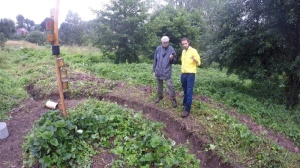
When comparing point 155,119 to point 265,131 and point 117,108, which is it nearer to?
point 117,108

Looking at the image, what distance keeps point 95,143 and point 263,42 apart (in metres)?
5.87

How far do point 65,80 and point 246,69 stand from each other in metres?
6.55

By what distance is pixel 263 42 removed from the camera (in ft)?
25.0

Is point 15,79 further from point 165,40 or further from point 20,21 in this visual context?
point 20,21

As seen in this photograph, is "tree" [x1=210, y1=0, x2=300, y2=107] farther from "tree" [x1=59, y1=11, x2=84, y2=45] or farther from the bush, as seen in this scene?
the bush

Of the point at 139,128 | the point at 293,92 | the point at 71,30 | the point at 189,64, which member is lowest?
the point at 139,128

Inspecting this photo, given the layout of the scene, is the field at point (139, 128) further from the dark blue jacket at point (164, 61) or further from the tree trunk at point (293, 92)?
the dark blue jacket at point (164, 61)

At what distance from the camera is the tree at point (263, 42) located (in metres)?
7.66

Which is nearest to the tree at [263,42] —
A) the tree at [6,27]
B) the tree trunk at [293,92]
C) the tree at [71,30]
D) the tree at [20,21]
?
the tree trunk at [293,92]

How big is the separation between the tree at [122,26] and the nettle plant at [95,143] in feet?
32.0

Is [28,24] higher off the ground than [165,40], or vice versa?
[28,24]

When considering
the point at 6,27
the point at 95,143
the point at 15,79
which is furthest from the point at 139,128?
the point at 6,27

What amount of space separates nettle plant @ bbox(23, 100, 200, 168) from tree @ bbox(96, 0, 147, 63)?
9767 mm

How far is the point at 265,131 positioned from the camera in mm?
6004
